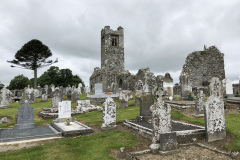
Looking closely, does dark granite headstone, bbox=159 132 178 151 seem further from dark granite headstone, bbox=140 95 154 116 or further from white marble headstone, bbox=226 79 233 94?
white marble headstone, bbox=226 79 233 94

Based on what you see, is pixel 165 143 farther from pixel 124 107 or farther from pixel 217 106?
pixel 124 107

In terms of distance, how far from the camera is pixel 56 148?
5.81 meters

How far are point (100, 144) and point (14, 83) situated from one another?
237 ft

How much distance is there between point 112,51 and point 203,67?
2498 centimetres

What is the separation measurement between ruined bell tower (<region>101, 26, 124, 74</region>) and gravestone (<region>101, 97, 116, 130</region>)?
1335 inches

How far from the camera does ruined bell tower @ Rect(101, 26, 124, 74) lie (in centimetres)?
4344

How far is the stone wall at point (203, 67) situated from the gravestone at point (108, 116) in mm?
18014

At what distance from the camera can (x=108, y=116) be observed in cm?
841

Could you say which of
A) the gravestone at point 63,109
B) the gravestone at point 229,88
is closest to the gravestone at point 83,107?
the gravestone at point 63,109

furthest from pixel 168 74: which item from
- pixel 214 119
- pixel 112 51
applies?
pixel 112 51

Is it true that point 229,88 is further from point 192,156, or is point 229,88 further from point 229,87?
point 192,156

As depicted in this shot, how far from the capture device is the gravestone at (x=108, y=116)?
27.3ft

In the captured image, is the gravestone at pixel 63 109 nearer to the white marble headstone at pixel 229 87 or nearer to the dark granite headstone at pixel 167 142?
the dark granite headstone at pixel 167 142

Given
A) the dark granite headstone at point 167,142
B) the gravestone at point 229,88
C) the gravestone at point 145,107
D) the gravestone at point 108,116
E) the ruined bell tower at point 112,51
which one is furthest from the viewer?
the ruined bell tower at point 112,51
